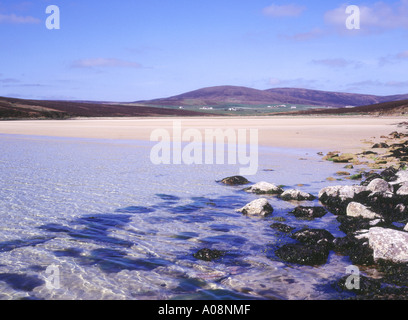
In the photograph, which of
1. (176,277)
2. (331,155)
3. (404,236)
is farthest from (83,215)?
(331,155)

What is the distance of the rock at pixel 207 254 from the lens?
5828 millimetres

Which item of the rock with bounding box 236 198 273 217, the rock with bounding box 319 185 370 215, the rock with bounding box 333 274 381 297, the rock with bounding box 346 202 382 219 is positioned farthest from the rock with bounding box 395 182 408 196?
the rock with bounding box 333 274 381 297

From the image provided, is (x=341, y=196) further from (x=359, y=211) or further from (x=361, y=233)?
(x=361, y=233)

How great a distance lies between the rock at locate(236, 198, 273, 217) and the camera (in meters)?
8.29

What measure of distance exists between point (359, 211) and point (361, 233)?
58.7 inches

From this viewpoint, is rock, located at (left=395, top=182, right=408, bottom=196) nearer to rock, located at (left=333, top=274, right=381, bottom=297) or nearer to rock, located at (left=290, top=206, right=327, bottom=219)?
rock, located at (left=290, top=206, right=327, bottom=219)

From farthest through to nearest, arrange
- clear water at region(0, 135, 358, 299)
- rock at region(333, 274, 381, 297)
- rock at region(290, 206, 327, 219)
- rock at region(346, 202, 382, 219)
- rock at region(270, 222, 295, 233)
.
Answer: rock at region(290, 206, 327, 219) < rock at region(346, 202, 382, 219) < rock at region(270, 222, 295, 233) < clear water at region(0, 135, 358, 299) < rock at region(333, 274, 381, 297)

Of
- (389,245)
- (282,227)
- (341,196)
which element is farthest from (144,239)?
(341,196)

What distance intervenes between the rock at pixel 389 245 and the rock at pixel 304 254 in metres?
0.75

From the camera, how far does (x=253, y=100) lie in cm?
19350

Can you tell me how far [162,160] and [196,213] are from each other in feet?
29.1

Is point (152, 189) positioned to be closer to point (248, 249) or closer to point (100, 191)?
point (100, 191)

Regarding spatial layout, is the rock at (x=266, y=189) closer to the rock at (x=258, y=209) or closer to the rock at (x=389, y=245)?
the rock at (x=258, y=209)

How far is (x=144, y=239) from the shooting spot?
6746mm
